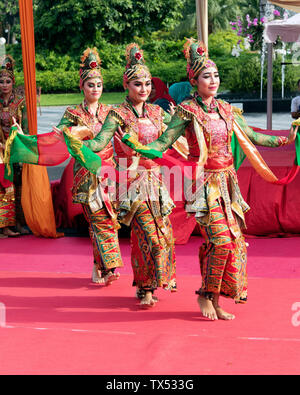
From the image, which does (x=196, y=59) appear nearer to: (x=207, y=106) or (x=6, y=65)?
(x=207, y=106)

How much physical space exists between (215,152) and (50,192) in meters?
3.00

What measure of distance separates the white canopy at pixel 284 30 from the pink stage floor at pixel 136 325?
4.71m

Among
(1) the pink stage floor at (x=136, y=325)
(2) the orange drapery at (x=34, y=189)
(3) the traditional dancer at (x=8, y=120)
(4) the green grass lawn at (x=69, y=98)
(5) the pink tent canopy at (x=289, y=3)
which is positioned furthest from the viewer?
(4) the green grass lawn at (x=69, y=98)

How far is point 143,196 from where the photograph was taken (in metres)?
4.42

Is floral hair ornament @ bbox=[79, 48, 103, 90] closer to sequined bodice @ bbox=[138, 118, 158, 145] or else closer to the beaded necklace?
sequined bodice @ bbox=[138, 118, 158, 145]

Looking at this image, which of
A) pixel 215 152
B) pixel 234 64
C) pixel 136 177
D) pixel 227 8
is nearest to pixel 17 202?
pixel 136 177

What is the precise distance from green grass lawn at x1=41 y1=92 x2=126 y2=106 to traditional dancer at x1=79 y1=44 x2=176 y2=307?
751 inches

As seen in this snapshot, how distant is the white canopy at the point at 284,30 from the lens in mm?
9641

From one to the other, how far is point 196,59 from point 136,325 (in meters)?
1.62

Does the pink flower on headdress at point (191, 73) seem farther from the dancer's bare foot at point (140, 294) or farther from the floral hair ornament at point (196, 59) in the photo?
the dancer's bare foot at point (140, 294)

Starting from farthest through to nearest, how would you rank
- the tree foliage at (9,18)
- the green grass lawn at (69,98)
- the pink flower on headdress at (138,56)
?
1. the tree foliage at (9,18)
2. the green grass lawn at (69,98)
3. the pink flower on headdress at (138,56)

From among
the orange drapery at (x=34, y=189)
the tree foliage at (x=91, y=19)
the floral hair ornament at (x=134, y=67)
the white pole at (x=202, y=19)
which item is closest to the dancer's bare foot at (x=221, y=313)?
the floral hair ornament at (x=134, y=67)

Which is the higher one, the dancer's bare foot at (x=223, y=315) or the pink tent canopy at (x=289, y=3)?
the pink tent canopy at (x=289, y=3)

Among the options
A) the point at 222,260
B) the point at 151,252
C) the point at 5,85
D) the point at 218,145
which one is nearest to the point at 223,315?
the point at 222,260
